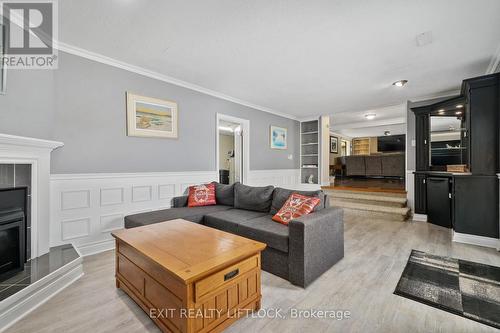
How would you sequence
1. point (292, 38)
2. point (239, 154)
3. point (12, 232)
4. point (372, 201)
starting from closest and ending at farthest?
point (12, 232) → point (292, 38) → point (372, 201) → point (239, 154)

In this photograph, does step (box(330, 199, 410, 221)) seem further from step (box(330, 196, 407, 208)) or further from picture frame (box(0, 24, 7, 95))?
picture frame (box(0, 24, 7, 95))

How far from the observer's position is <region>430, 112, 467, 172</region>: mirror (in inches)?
148

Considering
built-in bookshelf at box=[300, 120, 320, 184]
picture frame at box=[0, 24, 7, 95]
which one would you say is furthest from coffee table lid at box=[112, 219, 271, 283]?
built-in bookshelf at box=[300, 120, 320, 184]

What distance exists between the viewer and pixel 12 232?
1.98 metres

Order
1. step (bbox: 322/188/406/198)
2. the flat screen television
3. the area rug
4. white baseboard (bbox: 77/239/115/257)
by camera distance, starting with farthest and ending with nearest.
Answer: the flat screen television → step (bbox: 322/188/406/198) → white baseboard (bbox: 77/239/115/257) → the area rug

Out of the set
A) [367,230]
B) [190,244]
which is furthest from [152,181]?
[367,230]

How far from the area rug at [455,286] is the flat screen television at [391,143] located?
9189 mm

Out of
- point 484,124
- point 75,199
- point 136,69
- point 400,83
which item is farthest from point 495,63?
point 75,199

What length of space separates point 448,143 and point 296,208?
363 cm

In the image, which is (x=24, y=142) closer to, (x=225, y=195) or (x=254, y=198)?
(x=225, y=195)

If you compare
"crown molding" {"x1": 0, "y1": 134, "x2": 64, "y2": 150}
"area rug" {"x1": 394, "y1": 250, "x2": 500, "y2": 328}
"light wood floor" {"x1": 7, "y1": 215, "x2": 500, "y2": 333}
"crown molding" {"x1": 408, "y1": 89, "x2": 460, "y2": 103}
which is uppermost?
"crown molding" {"x1": 408, "y1": 89, "x2": 460, "y2": 103}

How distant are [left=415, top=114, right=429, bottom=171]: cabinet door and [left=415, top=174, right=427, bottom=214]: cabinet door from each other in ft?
0.66

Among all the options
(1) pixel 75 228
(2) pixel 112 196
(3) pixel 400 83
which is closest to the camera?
(1) pixel 75 228

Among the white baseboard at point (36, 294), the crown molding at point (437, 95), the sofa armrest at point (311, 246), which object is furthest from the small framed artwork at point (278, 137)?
the white baseboard at point (36, 294)
